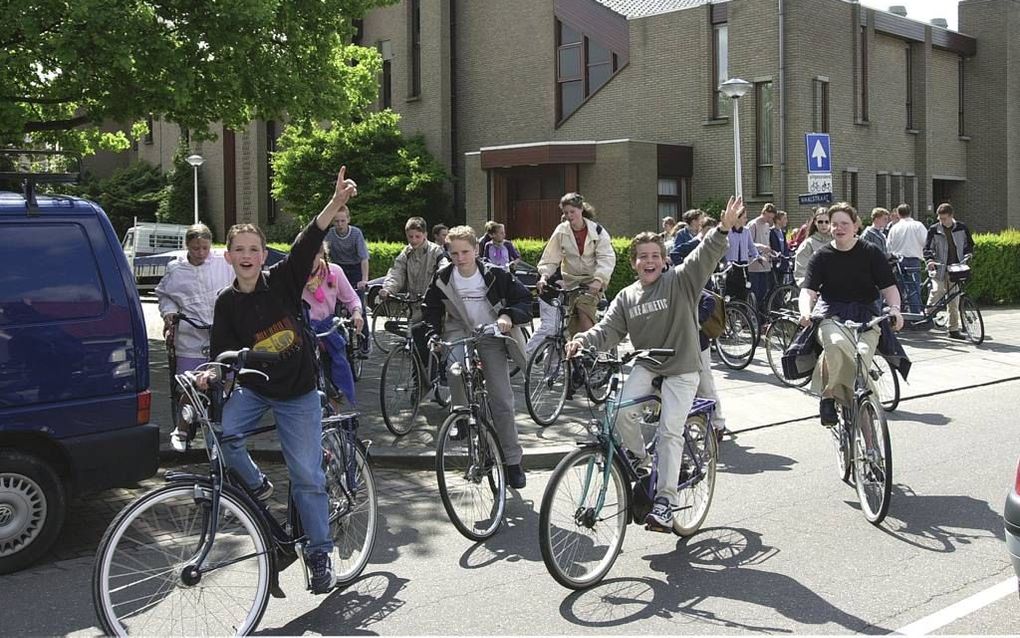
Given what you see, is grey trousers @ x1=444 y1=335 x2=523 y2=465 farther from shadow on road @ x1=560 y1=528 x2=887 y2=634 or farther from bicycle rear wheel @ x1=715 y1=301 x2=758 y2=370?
bicycle rear wheel @ x1=715 y1=301 x2=758 y2=370

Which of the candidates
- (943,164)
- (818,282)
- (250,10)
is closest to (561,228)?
(818,282)

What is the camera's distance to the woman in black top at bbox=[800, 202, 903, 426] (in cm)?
712

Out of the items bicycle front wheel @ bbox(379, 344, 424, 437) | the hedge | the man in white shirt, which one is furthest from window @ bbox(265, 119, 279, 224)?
bicycle front wheel @ bbox(379, 344, 424, 437)

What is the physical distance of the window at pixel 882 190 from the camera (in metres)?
29.9

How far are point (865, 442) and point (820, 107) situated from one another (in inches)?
888

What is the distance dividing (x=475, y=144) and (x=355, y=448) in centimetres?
3025

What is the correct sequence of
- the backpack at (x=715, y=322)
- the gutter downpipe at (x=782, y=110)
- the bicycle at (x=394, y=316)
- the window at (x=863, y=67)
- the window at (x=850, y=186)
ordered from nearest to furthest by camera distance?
1. the backpack at (x=715, y=322)
2. the bicycle at (x=394, y=316)
3. the gutter downpipe at (x=782, y=110)
4. the window at (x=850, y=186)
5. the window at (x=863, y=67)

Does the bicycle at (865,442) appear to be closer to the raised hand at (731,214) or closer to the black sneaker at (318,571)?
the raised hand at (731,214)

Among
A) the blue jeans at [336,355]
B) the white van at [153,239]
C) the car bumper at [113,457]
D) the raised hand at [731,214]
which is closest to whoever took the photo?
the raised hand at [731,214]

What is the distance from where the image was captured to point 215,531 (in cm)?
436

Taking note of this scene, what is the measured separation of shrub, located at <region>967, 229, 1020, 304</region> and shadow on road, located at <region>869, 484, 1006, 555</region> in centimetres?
1546

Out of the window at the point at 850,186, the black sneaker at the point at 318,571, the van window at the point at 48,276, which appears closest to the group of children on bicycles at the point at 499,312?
the black sneaker at the point at 318,571

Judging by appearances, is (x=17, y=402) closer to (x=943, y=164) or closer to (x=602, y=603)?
(x=602, y=603)

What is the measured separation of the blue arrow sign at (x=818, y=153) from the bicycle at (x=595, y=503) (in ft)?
35.7
